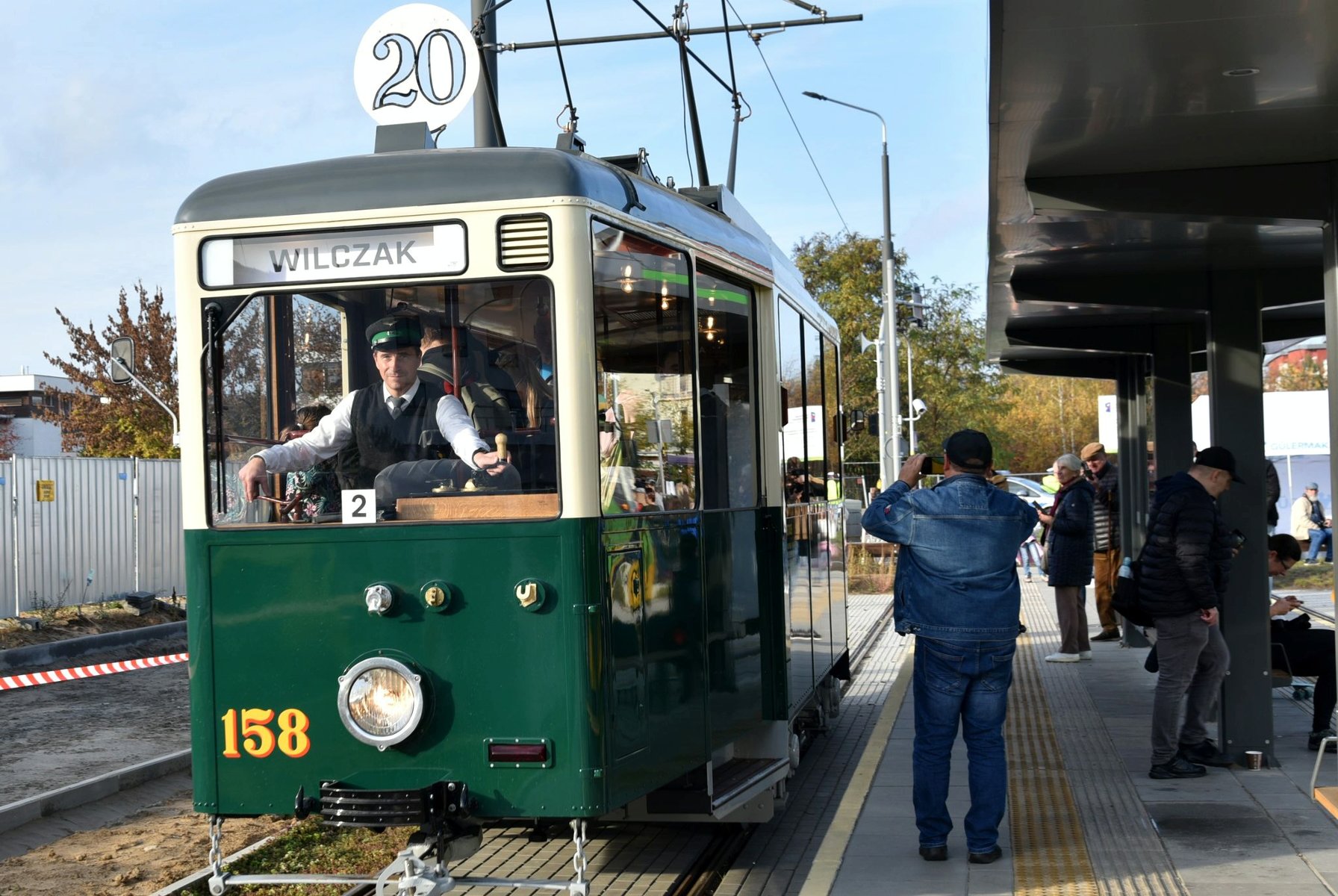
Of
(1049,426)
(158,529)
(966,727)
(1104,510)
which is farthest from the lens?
(1049,426)

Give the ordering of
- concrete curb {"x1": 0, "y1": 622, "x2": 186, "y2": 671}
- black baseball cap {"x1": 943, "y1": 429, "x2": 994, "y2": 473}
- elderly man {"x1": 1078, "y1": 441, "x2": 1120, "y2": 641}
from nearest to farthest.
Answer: black baseball cap {"x1": 943, "y1": 429, "x2": 994, "y2": 473}, elderly man {"x1": 1078, "y1": 441, "x2": 1120, "y2": 641}, concrete curb {"x1": 0, "y1": 622, "x2": 186, "y2": 671}

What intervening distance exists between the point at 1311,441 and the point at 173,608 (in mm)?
22417

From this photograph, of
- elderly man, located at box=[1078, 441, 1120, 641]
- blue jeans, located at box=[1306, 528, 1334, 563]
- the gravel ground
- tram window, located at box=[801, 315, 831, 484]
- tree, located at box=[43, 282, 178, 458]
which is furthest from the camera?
tree, located at box=[43, 282, 178, 458]

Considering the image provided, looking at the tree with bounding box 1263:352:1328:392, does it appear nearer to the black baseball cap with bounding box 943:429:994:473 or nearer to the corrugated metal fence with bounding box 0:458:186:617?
the corrugated metal fence with bounding box 0:458:186:617

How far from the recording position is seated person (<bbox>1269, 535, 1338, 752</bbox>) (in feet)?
31.0

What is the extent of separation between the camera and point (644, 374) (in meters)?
5.84

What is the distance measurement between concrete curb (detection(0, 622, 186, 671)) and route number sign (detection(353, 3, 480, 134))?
11194mm

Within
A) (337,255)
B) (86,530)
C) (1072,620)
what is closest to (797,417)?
(337,255)

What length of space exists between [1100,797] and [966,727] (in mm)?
1808

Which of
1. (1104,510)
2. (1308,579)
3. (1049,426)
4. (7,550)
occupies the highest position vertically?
(1049,426)

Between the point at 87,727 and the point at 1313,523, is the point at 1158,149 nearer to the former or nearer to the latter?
the point at 87,727

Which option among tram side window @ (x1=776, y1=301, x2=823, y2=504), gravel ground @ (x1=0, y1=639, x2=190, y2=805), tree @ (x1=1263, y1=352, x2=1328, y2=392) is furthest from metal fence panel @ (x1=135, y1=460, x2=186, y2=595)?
tree @ (x1=1263, y1=352, x2=1328, y2=392)

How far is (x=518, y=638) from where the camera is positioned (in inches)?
205

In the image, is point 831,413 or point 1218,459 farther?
point 831,413
